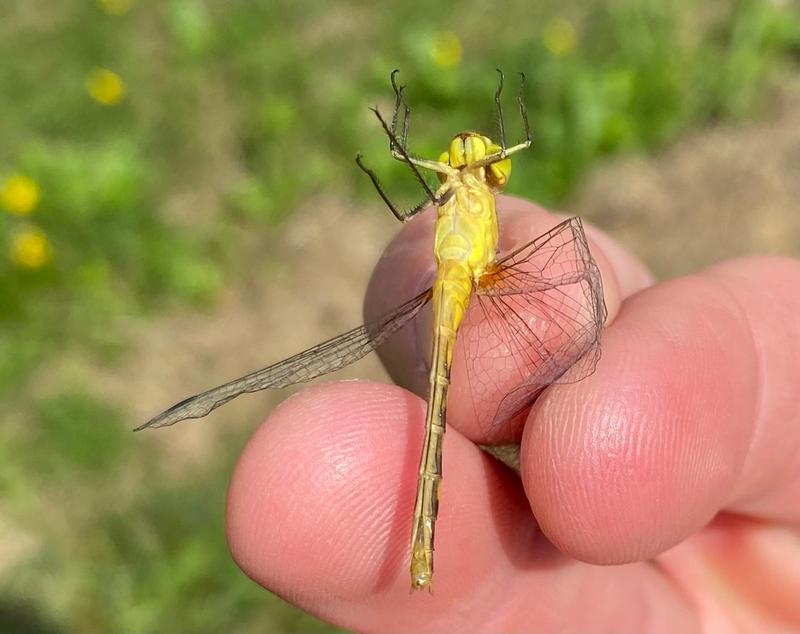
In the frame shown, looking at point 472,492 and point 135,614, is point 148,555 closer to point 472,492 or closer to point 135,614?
point 135,614

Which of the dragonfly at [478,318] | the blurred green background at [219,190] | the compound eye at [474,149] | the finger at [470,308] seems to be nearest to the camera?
the dragonfly at [478,318]

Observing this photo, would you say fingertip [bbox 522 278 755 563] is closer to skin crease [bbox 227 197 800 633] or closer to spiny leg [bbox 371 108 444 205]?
skin crease [bbox 227 197 800 633]

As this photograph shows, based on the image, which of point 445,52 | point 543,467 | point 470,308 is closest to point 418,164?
point 470,308

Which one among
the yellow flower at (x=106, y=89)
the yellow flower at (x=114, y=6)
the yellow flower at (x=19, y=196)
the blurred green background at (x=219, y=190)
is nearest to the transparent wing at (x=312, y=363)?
the blurred green background at (x=219, y=190)

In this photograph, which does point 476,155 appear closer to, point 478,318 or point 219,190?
point 478,318

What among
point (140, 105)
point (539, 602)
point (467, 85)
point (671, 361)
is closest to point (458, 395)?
point (671, 361)

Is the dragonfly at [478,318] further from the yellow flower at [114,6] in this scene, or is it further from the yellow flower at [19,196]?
the yellow flower at [114,6]
